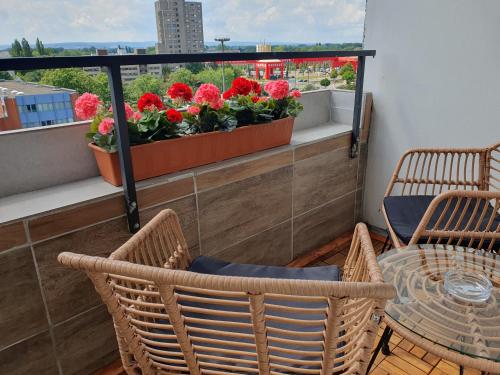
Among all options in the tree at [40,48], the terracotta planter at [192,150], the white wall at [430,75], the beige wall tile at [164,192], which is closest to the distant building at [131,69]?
the tree at [40,48]

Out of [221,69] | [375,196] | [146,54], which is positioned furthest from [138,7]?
Result: [375,196]

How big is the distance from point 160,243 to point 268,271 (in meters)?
0.34

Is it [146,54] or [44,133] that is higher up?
[146,54]

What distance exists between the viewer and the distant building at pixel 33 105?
1.25 metres

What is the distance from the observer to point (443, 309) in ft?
3.47

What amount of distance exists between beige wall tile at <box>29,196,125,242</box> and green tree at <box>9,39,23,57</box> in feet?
1.58

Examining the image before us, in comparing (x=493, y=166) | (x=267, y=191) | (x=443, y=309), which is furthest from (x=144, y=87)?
(x=493, y=166)

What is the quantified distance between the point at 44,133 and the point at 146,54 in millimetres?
468

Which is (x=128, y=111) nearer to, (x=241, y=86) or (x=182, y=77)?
(x=182, y=77)

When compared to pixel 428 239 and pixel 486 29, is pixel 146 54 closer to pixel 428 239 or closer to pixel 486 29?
pixel 428 239

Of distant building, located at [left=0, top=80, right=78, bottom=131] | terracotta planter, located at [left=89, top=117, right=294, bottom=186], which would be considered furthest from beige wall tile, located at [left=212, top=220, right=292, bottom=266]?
distant building, located at [left=0, top=80, right=78, bottom=131]

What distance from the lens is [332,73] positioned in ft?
7.47

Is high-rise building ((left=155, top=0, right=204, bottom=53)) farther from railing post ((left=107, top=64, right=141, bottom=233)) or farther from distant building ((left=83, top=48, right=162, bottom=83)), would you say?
railing post ((left=107, top=64, right=141, bottom=233))

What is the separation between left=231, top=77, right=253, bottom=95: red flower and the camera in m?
1.80
